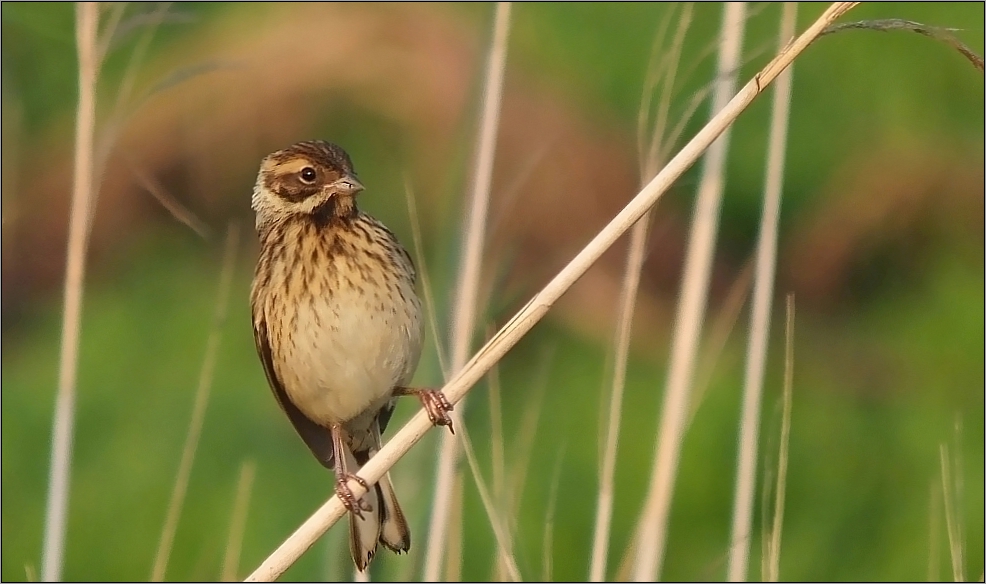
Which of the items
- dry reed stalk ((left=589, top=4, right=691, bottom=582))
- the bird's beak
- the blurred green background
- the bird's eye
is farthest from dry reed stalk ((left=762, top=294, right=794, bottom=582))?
the blurred green background

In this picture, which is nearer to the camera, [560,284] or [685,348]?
[560,284]

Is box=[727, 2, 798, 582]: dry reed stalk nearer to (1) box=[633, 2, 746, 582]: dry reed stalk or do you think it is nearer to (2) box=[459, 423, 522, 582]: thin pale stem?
(1) box=[633, 2, 746, 582]: dry reed stalk

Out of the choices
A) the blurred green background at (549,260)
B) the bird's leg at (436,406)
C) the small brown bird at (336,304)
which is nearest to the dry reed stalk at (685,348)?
the bird's leg at (436,406)

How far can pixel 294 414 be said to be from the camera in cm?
432

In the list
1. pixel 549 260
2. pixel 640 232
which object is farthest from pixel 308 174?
pixel 549 260

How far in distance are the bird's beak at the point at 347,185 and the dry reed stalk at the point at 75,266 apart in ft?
2.26

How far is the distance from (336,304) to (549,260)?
412 centimetres

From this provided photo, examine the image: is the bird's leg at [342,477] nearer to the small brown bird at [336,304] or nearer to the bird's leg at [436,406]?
the small brown bird at [336,304]

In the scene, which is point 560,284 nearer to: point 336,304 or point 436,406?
point 436,406

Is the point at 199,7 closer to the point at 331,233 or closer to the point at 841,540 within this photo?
the point at 841,540

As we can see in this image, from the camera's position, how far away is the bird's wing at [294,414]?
4.11 m

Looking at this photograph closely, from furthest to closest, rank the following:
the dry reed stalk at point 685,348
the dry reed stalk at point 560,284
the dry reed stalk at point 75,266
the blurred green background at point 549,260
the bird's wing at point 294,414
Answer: the blurred green background at point 549,260
the bird's wing at point 294,414
the dry reed stalk at point 685,348
the dry reed stalk at point 75,266
the dry reed stalk at point 560,284

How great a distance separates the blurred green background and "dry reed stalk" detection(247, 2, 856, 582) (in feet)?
14.4

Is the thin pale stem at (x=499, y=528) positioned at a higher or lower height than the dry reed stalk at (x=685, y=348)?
lower
